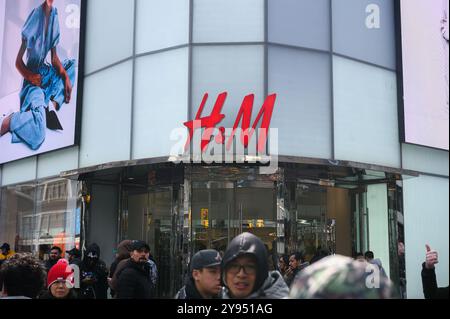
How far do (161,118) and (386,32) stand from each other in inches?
235

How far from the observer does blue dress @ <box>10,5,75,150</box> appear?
16844mm

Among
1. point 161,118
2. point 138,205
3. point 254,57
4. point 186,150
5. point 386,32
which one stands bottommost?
point 138,205

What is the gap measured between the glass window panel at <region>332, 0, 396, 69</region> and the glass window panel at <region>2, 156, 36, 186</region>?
9.81 meters

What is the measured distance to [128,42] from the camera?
1394cm

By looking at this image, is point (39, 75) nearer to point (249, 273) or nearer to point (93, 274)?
point (93, 274)

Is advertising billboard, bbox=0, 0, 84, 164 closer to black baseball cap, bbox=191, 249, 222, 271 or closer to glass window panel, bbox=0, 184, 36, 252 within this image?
glass window panel, bbox=0, 184, 36, 252

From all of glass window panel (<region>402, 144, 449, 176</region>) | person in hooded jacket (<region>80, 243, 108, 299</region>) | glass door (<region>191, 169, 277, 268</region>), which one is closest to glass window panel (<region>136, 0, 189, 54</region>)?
glass door (<region>191, 169, 277, 268</region>)

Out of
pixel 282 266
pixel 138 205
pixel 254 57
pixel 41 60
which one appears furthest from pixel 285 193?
pixel 41 60

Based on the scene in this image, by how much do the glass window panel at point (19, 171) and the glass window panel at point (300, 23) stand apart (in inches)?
348

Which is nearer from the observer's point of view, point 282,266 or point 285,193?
point 282,266

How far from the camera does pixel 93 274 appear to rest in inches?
372

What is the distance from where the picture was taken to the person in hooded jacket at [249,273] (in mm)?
2951

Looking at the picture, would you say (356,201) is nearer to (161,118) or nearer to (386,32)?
(386,32)

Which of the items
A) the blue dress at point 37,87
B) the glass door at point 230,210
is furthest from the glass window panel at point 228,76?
the blue dress at point 37,87
